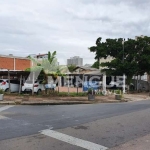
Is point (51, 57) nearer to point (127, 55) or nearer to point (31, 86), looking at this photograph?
point (31, 86)

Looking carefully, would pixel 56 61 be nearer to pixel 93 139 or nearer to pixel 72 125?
pixel 72 125

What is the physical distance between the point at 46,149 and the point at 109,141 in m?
1.91

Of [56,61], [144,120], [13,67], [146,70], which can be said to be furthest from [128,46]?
[144,120]

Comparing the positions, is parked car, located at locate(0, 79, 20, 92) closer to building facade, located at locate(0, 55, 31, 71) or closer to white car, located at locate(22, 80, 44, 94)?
white car, located at locate(22, 80, 44, 94)

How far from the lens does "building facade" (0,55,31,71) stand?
1478 inches

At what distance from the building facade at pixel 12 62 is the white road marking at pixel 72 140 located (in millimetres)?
30609

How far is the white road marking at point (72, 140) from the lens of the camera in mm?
6421

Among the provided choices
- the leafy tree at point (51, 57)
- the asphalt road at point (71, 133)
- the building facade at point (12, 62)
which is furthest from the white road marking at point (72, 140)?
the building facade at point (12, 62)

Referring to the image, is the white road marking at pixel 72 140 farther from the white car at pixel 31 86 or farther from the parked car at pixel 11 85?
the parked car at pixel 11 85

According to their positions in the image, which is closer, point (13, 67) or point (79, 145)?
point (79, 145)

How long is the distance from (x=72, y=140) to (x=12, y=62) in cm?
3392

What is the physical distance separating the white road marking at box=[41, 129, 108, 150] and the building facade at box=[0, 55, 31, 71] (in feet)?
100

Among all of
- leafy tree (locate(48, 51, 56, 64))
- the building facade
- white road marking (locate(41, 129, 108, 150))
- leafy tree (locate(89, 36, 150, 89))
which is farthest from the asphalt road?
the building facade

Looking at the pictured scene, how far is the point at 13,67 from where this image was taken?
3928 cm
